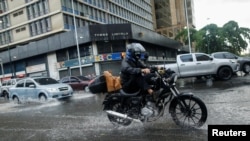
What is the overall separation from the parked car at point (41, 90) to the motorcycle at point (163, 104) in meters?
9.53

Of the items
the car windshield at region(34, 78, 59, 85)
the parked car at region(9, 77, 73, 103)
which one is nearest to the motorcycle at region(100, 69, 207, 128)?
the parked car at region(9, 77, 73, 103)

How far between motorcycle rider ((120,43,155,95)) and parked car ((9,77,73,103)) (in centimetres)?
968

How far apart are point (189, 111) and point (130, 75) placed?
4.62 ft

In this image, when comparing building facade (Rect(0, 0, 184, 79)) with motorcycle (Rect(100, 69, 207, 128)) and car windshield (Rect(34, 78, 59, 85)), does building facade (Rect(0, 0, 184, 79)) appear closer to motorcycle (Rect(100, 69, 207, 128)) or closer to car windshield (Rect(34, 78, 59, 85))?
car windshield (Rect(34, 78, 59, 85))

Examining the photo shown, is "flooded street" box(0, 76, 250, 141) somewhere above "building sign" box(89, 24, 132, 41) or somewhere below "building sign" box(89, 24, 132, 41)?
below

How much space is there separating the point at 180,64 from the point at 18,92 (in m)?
9.82

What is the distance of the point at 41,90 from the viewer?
50.1ft

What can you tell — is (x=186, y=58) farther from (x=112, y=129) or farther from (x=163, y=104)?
(x=163, y=104)

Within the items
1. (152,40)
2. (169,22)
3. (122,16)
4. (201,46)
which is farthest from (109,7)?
(169,22)

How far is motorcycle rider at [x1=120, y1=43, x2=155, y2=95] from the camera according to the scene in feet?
19.1

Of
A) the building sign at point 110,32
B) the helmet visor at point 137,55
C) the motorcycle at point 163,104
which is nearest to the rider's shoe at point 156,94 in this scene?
the motorcycle at point 163,104

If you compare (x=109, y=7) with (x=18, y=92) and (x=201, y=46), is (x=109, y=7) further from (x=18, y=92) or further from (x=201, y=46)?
(x=18, y=92)

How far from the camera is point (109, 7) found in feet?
205

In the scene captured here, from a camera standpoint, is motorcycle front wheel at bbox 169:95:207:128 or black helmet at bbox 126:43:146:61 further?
black helmet at bbox 126:43:146:61
